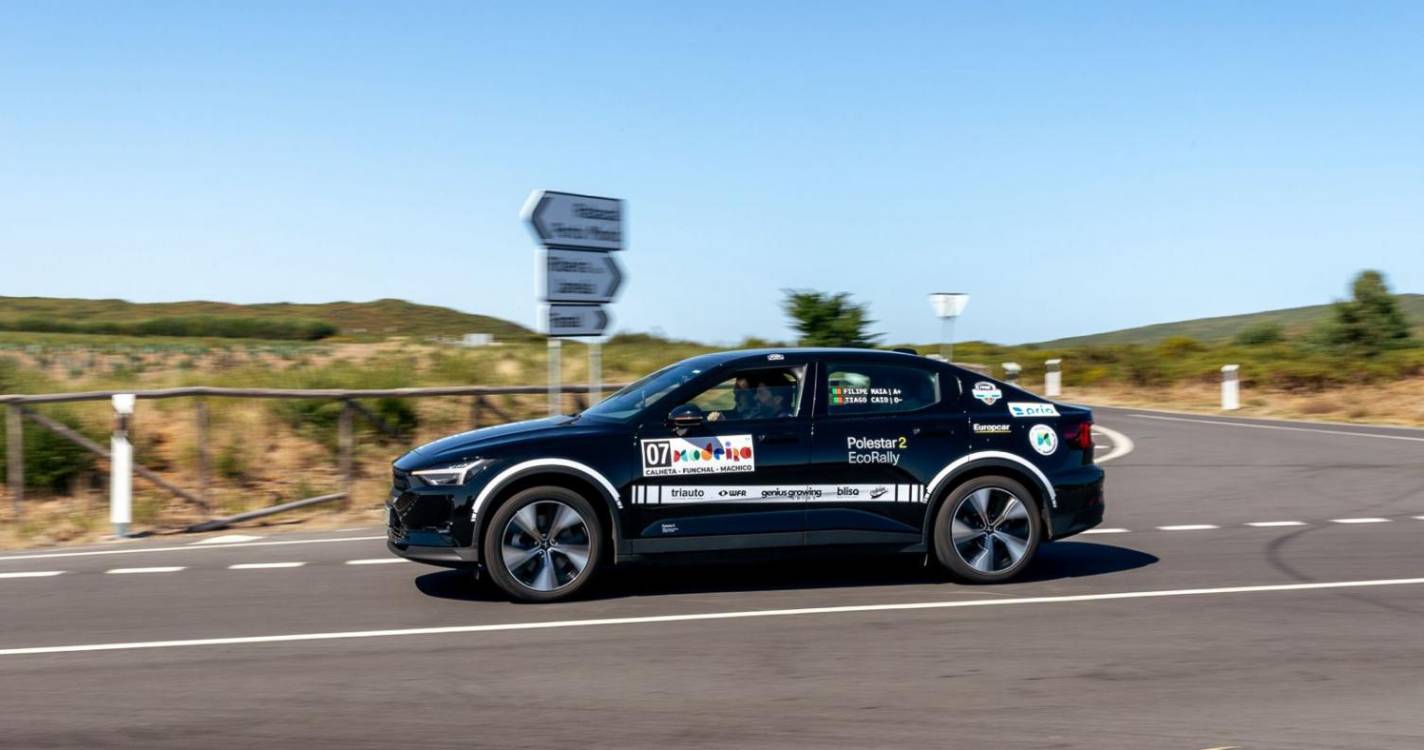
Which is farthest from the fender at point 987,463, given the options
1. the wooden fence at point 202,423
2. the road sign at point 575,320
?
the wooden fence at point 202,423

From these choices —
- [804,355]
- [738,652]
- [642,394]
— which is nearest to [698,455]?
[642,394]

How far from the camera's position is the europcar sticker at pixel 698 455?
8.53m

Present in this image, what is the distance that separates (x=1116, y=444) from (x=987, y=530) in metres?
12.8

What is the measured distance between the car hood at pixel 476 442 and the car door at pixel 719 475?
0.65 meters

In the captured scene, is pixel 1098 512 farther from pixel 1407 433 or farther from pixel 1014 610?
pixel 1407 433

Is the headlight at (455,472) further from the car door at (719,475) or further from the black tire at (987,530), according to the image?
the black tire at (987,530)

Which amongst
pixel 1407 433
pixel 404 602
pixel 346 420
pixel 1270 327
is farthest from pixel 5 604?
pixel 1270 327

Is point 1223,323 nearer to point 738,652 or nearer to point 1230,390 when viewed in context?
point 1230,390

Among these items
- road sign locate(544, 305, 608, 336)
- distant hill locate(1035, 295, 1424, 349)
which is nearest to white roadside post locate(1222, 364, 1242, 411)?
road sign locate(544, 305, 608, 336)

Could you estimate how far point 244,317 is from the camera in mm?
67500

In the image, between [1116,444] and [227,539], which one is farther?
[1116,444]

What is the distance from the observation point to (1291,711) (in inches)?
231

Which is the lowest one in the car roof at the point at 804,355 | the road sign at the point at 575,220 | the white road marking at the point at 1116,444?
the white road marking at the point at 1116,444

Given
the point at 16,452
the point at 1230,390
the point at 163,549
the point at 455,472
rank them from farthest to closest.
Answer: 1. the point at 1230,390
2. the point at 16,452
3. the point at 163,549
4. the point at 455,472
